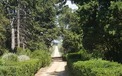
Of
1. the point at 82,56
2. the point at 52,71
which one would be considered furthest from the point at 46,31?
the point at 82,56

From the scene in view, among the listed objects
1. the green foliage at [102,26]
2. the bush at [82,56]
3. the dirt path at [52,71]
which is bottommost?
the dirt path at [52,71]

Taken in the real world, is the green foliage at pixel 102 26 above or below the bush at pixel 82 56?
above

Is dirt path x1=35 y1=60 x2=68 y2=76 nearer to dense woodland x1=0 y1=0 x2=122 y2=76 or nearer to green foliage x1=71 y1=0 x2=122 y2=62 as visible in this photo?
dense woodland x1=0 y1=0 x2=122 y2=76

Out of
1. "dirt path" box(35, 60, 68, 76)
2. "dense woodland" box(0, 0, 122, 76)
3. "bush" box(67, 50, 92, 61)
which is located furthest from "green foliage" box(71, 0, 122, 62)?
"dirt path" box(35, 60, 68, 76)

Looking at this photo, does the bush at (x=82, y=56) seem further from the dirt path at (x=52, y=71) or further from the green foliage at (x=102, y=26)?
the dirt path at (x=52, y=71)

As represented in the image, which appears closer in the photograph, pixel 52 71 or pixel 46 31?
pixel 52 71

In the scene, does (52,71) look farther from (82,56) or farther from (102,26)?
(102,26)

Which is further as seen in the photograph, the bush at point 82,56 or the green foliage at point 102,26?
the bush at point 82,56

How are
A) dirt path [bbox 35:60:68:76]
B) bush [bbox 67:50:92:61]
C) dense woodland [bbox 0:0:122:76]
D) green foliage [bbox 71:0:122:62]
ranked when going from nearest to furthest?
1. green foliage [bbox 71:0:122:62]
2. dense woodland [bbox 0:0:122:76]
3. bush [bbox 67:50:92:61]
4. dirt path [bbox 35:60:68:76]

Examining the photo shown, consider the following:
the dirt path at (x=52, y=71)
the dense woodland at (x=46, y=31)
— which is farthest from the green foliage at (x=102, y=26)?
the dirt path at (x=52, y=71)

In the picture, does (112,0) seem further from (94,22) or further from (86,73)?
(86,73)

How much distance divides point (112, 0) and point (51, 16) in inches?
1881

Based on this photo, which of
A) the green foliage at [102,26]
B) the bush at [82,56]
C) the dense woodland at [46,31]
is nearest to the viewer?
the green foliage at [102,26]

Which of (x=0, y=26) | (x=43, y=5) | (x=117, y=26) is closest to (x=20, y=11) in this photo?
(x=43, y=5)
